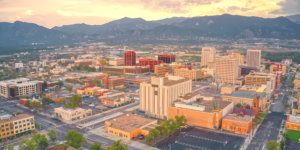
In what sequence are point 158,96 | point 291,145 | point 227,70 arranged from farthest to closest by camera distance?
point 227,70
point 158,96
point 291,145

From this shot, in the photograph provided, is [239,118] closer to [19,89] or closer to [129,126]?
[129,126]

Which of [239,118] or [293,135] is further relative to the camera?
[239,118]

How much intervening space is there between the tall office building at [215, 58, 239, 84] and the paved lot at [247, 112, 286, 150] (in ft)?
115

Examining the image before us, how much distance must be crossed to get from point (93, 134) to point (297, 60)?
478 ft

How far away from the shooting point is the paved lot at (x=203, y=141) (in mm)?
30688

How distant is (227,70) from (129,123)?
2185 inches

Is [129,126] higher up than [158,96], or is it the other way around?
[158,96]

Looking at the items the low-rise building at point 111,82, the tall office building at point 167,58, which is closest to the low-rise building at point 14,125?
the low-rise building at point 111,82

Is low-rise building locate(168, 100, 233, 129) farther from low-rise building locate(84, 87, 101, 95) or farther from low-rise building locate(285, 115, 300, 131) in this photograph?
low-rise building locate(84, 87, 101, 95)

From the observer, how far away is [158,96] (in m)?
43.9

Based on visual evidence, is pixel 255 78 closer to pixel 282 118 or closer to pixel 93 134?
pixel 282 118

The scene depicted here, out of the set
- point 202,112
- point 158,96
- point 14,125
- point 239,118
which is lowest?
point 14,125

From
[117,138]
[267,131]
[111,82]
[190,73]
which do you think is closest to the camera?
[117,138]

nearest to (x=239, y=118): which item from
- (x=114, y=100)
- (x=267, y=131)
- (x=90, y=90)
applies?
(x=267, y=131)
